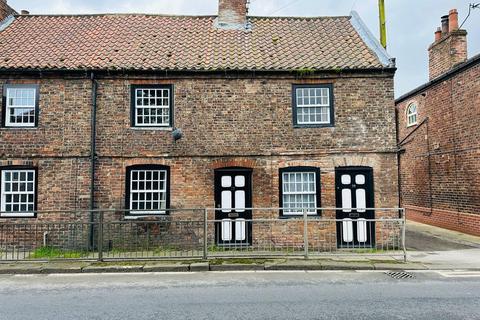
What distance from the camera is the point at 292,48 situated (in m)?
13.8

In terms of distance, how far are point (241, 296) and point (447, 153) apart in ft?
43.9

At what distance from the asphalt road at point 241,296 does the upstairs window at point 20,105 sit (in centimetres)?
588

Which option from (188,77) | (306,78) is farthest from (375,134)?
(188,77)

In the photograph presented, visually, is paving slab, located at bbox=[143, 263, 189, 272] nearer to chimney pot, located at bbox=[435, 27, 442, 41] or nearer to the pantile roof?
the pantile roof

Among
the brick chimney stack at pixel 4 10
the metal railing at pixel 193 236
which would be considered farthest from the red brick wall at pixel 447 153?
the brick chimney stack at pixel 4 10

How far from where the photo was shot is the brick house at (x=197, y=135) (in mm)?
12094

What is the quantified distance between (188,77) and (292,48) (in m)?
4.19

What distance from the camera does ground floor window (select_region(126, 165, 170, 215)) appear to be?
1216cm

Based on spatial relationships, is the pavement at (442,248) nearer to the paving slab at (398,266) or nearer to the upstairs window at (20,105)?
the paving slab at (398,266)

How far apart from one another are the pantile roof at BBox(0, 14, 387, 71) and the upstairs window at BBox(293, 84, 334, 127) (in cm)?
75

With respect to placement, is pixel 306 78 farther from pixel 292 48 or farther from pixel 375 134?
pixel 375 134

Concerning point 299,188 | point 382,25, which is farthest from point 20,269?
point 382,25

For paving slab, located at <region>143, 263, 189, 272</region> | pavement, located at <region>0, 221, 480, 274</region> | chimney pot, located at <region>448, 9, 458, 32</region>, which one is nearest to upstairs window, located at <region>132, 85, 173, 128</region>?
pavement, located at <region>0, 221, 480, 274</region>

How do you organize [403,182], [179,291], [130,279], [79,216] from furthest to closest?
[403,182] < [79,216] < [130,279] < [179,291]
